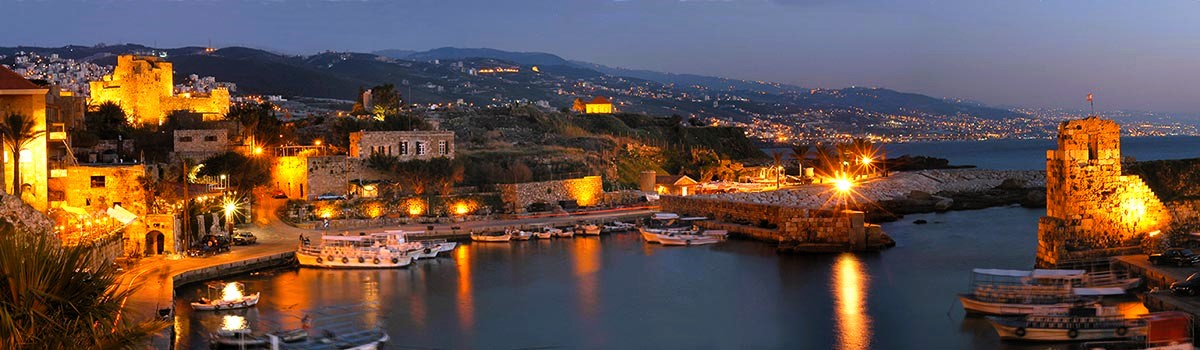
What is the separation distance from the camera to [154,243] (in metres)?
25.1

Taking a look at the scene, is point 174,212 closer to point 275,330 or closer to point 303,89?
point 275,330

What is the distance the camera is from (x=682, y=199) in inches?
1467

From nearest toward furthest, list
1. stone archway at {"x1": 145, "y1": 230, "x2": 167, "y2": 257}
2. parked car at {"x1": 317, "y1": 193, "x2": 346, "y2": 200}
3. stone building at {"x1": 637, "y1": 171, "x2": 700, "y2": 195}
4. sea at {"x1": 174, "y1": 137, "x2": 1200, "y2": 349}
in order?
sea at {"x1": 174, "y1": 137, "x2": 1200, "y2": 349} → stone archway at {"x1": 145, "y1": 230, "x2": 167, "y2": 257} → parked car at {"x1": 317, "y1": 193, "x2": 346, "y2": 200} → stone building at {"x1": 637, "y1": 171, "x2": 700, "y2": 195}

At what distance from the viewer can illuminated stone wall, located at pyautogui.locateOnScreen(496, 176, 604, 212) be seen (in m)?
36.8

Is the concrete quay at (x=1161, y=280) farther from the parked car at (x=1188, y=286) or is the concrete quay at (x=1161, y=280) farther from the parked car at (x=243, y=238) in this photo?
the parked car at (x=243, y=238)

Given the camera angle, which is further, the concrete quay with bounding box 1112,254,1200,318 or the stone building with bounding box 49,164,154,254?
the stone building with bounding box 49,164,154,254

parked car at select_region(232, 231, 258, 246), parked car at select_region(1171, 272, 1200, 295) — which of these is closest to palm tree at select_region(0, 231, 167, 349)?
parked car at select_region(1171, 272, 1200, 295)

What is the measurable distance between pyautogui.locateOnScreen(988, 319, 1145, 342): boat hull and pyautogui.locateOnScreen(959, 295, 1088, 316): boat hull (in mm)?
635

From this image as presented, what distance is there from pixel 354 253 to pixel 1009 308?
15436 mm

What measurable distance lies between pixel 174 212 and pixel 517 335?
11.1m

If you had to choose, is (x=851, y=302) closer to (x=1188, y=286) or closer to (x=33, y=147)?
(x=1188, y=286)

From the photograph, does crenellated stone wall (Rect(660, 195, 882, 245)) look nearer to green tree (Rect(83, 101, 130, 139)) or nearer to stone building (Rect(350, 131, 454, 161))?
stone building (Rect(350, 131, 454, 161))

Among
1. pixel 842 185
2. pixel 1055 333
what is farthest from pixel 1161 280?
pixel 842 185

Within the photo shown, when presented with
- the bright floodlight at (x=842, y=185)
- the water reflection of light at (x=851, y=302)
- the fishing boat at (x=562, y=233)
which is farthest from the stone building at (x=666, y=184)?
the water reflection of light at (x=851, y=302)
